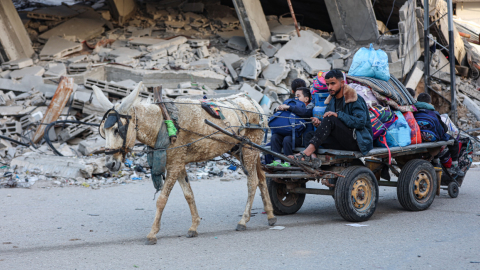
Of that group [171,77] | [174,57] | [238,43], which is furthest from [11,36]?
[238,43]

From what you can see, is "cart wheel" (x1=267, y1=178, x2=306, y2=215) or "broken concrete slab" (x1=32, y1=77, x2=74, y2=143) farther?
"broken concrete slab" (x1=32, y1=77, x2=74, y2=143)

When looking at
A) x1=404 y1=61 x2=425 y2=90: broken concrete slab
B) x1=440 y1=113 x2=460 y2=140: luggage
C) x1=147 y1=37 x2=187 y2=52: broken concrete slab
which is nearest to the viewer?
x1=440 y1=113 x2=460 y2=140: luggage

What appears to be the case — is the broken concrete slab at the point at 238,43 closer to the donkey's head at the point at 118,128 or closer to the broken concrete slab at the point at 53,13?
the broken concrete slab at the point at 53,13

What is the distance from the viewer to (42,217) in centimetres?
656

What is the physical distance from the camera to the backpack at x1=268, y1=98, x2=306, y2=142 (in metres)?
6.37

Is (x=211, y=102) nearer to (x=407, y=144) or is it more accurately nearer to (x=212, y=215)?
(x=212, y=215)

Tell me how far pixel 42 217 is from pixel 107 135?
252 centimetres

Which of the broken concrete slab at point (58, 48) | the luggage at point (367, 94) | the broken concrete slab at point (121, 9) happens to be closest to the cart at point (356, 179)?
the luggage at point (367, 94)

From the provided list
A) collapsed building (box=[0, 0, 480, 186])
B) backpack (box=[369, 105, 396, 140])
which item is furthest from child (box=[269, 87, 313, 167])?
collapsed building (box=[0, 0, 480, 186])

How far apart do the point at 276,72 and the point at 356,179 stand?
9.13m

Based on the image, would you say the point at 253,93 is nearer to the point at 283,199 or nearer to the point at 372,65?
the point at 372,65

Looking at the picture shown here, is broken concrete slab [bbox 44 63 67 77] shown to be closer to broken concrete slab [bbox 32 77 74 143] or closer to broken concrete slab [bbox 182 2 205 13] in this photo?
broken concrete slab [bbox 32 77 74 143]

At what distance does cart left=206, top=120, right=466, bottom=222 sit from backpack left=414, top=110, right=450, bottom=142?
105mm

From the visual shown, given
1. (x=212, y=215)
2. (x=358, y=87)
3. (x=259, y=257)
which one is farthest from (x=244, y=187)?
(x=259, y=257)
